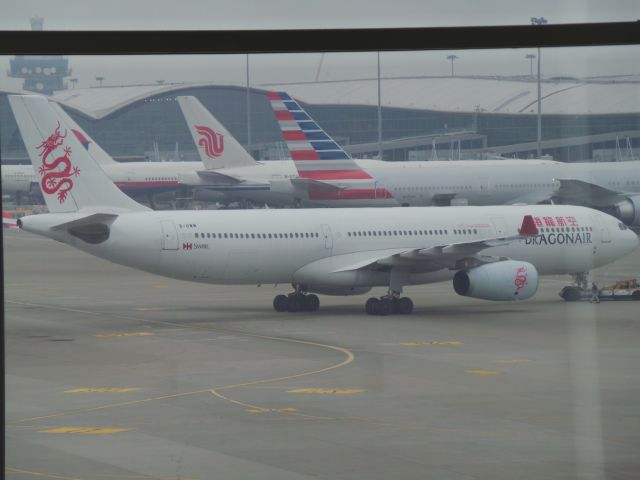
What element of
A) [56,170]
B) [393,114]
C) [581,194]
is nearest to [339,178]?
[581,194]

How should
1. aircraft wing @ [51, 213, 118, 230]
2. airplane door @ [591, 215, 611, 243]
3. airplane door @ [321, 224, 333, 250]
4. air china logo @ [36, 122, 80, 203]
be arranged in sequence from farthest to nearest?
airplane door @ [591, 215, 611, 243]
airplane door @ [321, 224, 333, 250]
air china logo @ [36, 122, 80, 203]
aircraft wing @ [51, 213, 118, 230]

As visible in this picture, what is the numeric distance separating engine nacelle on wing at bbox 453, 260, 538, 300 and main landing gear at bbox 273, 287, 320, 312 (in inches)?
188

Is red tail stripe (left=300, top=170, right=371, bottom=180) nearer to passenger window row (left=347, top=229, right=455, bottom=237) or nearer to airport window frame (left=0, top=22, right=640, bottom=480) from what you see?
passenger window row (left=347, top=229, right=455, bottom=237)

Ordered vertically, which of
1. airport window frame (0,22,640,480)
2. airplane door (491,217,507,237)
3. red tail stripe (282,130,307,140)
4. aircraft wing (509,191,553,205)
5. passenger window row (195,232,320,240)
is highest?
red tail stripe (282,130,307,140)

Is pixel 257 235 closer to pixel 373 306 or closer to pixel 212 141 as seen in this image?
pixel 373 306

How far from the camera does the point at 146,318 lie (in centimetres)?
3278

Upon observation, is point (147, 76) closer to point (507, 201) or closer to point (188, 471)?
point (188, 471)

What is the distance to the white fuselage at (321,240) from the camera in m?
30.9

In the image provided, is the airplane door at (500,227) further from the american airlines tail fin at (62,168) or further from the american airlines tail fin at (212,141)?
the american airlines tail fin at (212,141)

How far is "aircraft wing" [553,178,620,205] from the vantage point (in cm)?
4909

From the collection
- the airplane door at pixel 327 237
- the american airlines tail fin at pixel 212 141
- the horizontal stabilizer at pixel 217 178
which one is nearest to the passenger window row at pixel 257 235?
the airplane door at pixel 327 237

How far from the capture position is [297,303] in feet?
108

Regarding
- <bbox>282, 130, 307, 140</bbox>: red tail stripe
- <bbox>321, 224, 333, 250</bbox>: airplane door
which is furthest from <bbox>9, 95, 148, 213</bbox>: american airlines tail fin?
<bbox>282, 130, 307, 140</bbox>: red tail stripe

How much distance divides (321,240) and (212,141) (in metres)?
25.1
